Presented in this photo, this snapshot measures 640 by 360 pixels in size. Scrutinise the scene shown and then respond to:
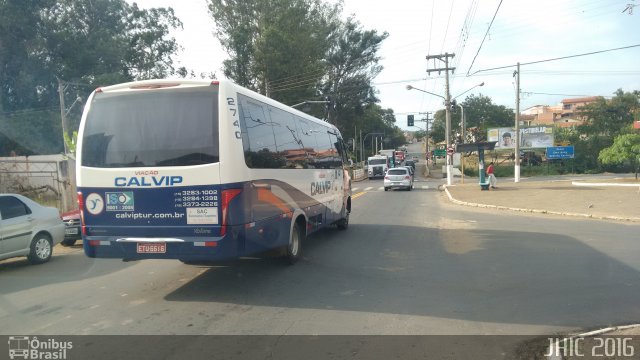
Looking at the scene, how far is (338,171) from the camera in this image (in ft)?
42.9

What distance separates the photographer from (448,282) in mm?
7168

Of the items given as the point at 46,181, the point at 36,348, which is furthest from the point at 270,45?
the point at 36,348

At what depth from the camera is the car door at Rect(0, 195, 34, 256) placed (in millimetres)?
8625

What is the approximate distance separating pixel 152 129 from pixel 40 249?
4.85 m

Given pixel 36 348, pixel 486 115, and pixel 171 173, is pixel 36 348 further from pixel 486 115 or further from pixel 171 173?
pixel 486 115

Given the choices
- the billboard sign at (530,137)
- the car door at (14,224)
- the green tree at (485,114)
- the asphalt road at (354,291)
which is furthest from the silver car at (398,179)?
the green tree at (485,114)

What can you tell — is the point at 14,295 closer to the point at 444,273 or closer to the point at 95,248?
the point at 95,248

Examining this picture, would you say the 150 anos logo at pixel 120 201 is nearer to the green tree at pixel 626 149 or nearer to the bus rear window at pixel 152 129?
the bus rear window at pixel 152 129

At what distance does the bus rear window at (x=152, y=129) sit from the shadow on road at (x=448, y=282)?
201cm

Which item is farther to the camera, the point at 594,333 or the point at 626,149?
the point at 626,149

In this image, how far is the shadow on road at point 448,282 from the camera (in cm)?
583

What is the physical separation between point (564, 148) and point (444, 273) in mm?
51185

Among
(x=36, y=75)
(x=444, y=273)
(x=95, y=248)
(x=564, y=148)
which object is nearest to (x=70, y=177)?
(x=95, y=248)

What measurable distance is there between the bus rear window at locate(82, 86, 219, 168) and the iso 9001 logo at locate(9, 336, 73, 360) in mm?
2475
